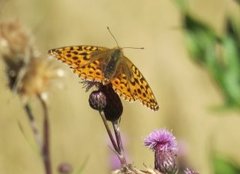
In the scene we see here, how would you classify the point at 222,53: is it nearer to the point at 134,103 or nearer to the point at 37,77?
the point at 134,103

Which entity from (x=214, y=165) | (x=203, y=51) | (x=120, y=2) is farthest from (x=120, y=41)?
(x=214, y=165)

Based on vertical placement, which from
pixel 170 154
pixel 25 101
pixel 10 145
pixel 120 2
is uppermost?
pixel 25 101

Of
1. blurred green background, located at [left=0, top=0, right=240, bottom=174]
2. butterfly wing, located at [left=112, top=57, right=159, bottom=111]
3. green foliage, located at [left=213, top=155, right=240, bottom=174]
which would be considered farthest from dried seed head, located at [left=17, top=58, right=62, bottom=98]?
blurred green background, located at [left=0, top=0, right=240, bottom=174]

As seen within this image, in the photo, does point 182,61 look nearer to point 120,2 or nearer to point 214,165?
point 120,2

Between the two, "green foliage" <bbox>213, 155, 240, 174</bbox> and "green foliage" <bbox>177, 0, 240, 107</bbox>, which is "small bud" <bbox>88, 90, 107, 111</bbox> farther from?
"green foliage" <bbox>177, 0, 240, 107</bbox>

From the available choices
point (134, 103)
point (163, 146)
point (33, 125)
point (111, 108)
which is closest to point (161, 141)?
point (163, 146)
